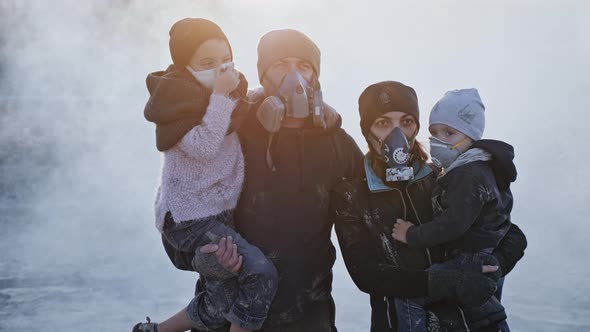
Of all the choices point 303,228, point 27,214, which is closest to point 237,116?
point 303,228

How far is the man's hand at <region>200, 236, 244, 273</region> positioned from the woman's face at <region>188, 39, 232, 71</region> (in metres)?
0.62

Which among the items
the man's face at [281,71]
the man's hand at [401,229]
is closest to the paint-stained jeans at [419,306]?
the man's hand at [401,229]

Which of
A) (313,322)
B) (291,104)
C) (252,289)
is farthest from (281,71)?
(313,322)

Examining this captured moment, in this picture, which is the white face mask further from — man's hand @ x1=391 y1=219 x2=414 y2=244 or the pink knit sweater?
man's hand @ x1=391 y1=219 x2=414 y2=244

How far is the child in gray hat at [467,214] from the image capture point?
196 cm

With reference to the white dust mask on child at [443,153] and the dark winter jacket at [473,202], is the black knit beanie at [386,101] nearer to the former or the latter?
the white dust mask on child at [443,153]

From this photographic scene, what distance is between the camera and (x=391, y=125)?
216cm

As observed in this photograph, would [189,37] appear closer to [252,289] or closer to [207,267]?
[207,267]

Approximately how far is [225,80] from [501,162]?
1012 millimetres

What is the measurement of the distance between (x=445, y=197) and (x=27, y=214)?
6872 millimetres

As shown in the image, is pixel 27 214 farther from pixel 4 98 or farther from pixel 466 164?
pixel 466 164

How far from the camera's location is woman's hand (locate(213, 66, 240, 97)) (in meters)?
2.03

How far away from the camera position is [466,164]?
2043 millimetres

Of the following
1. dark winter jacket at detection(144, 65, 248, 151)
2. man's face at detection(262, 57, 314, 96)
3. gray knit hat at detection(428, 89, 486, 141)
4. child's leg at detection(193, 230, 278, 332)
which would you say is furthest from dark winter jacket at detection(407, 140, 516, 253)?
dark winter jacket at detection(144, 65, 248, 151)
